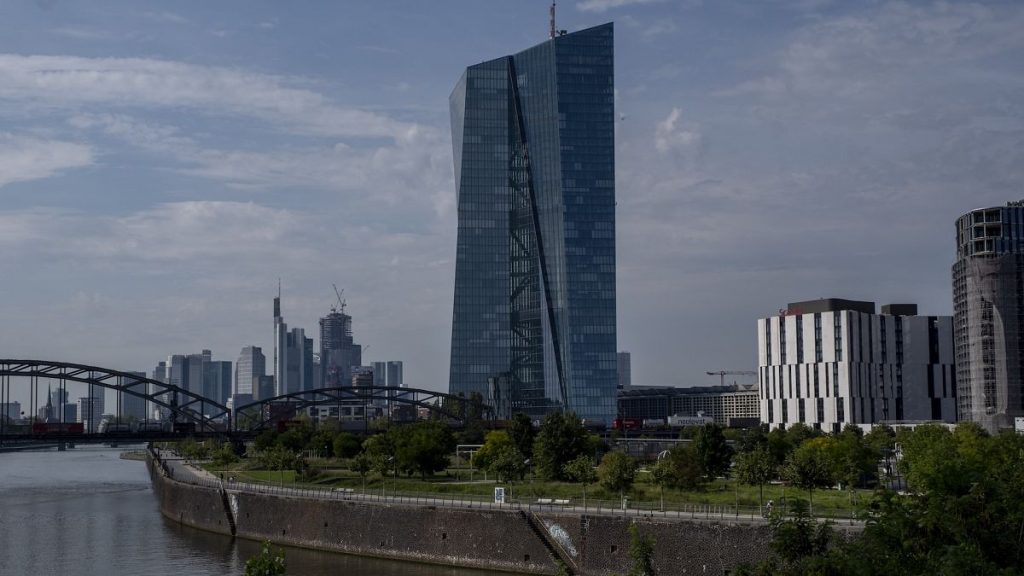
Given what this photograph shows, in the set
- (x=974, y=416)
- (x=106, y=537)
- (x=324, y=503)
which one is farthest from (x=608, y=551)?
(x=974, y=416)

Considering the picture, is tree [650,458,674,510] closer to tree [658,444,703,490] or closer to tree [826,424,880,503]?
tree [658,444,703,490]

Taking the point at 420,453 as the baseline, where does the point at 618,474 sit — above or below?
below

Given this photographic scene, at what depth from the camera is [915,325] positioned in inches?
7269

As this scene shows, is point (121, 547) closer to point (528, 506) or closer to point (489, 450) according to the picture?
point (528, 506)

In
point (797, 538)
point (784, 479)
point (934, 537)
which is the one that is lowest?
point (784, 479)

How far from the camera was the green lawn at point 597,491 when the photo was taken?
7912cm

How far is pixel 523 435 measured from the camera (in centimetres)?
13162

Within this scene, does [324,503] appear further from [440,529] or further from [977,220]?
[977,220]

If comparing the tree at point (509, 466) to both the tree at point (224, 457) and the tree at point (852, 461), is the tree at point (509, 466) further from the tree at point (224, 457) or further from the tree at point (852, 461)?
the tree at point (224, 457)

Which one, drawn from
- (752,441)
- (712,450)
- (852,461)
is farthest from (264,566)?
(752,441)

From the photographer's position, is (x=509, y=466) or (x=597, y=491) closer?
(x=597, y=491)

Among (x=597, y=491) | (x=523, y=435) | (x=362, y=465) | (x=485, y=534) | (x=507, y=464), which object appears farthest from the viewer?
(x=523, y=435)

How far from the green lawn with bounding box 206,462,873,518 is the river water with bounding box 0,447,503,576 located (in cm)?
1310

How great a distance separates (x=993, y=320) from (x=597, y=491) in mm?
90939
